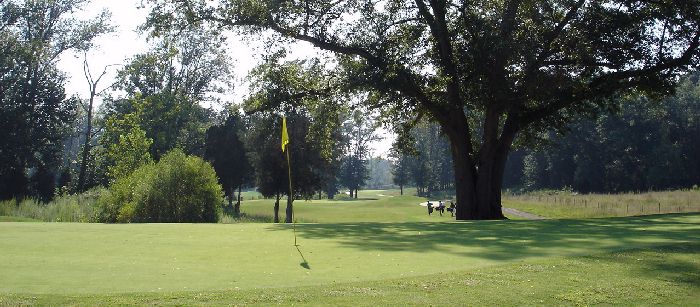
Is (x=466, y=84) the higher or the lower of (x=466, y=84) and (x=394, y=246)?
the higher

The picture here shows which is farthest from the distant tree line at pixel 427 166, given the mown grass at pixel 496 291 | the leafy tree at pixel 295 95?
the mown grass at pixel 496 291

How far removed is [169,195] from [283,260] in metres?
21.5

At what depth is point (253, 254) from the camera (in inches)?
400

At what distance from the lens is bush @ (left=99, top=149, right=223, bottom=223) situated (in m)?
29.4

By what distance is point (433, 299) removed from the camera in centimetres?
702

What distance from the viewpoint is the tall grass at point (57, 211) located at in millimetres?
31891

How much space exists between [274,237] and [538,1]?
1778 centimetres

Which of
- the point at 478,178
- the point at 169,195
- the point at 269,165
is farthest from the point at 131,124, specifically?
the point at 478,178

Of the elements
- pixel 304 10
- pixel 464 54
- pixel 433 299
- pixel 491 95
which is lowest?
pixel 433 299

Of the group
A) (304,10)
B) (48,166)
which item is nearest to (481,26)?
(304,10)

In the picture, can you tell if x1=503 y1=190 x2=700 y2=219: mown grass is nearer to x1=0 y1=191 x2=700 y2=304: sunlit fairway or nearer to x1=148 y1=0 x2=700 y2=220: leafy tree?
x1=148 y1=0 x2=700 y2=220: leafy tree

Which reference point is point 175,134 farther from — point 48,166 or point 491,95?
point 491,95

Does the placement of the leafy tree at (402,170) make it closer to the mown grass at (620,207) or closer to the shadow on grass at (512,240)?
the mown grass at (620,207)

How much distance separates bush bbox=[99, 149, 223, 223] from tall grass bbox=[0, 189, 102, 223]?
147 centimetres
